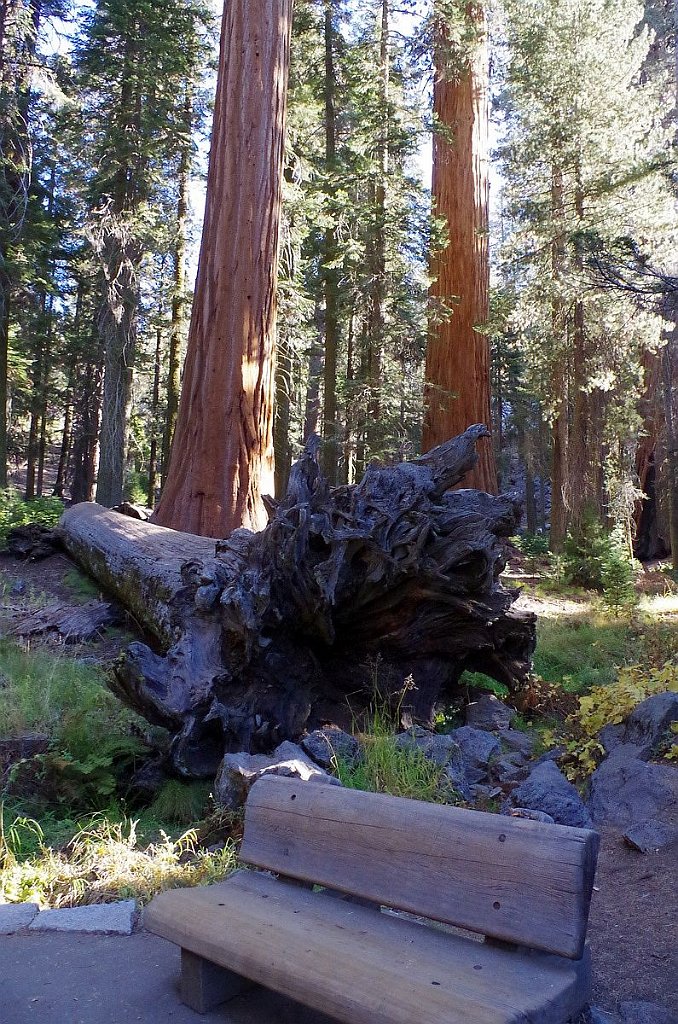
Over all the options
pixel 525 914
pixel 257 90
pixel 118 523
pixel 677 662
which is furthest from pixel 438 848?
pixel 257 90

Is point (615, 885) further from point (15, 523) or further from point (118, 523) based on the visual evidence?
point (15, 523)

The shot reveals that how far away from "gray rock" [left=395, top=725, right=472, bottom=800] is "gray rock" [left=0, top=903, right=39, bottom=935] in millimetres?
2586

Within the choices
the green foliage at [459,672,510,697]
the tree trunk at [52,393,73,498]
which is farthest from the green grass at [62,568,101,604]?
the tree trunk at [52,393,73,498]

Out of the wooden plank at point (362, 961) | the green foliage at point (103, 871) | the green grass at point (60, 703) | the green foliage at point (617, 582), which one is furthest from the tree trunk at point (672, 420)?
the wooden plank at point (362, 961)

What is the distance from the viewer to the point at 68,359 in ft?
83.5

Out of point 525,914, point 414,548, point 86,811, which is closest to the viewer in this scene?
point 525,914

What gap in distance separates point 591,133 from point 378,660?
1502 centimetres

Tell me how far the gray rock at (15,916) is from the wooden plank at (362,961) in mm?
1005

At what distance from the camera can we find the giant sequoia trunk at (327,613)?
18.9 feet

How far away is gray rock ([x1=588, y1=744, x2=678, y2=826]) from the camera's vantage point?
5105 millimetres

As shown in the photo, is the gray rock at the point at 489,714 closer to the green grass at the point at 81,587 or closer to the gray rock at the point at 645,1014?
the gray rock at the point at 645,1014

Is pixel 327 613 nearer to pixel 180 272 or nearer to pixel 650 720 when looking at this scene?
pixel 650 720

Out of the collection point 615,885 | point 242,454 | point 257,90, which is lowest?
point 615,885

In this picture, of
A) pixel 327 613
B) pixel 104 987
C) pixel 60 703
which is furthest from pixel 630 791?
pixel 60 703
